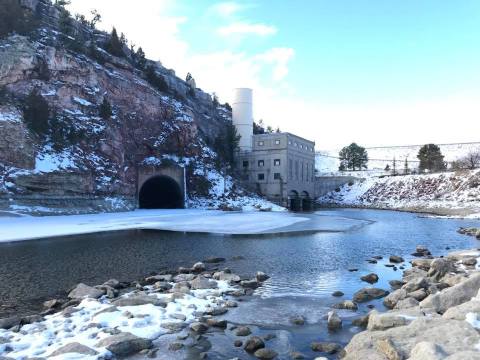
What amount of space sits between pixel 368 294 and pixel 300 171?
87.4 meters

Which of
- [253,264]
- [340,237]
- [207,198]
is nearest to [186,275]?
[253,264]

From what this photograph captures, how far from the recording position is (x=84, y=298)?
14375 millimetres

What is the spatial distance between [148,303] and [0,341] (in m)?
4.35

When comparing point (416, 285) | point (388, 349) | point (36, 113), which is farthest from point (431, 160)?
point (388, 349)

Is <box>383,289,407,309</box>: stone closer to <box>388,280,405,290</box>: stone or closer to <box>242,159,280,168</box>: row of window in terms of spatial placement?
<box>388,280,405,290</box>: stone

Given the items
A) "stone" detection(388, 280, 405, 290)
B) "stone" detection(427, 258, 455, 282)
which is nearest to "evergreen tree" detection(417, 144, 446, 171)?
"stone" detection(427, 258, 455, 282)

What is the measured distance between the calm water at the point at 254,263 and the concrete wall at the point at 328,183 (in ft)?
242

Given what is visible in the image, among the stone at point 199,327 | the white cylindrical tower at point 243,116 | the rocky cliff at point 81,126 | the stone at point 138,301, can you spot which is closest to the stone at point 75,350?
the stone at point 199,327

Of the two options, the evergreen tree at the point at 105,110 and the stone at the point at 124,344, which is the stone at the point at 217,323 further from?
the evergreen tree at the point at 105,110

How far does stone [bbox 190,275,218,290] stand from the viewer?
1613cm

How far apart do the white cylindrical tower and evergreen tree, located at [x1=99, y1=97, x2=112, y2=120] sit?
133 ft

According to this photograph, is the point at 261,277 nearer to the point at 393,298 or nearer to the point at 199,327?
the point at 393,298

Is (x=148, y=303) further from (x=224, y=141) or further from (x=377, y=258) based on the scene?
(x=224, y=141)

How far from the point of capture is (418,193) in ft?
286
